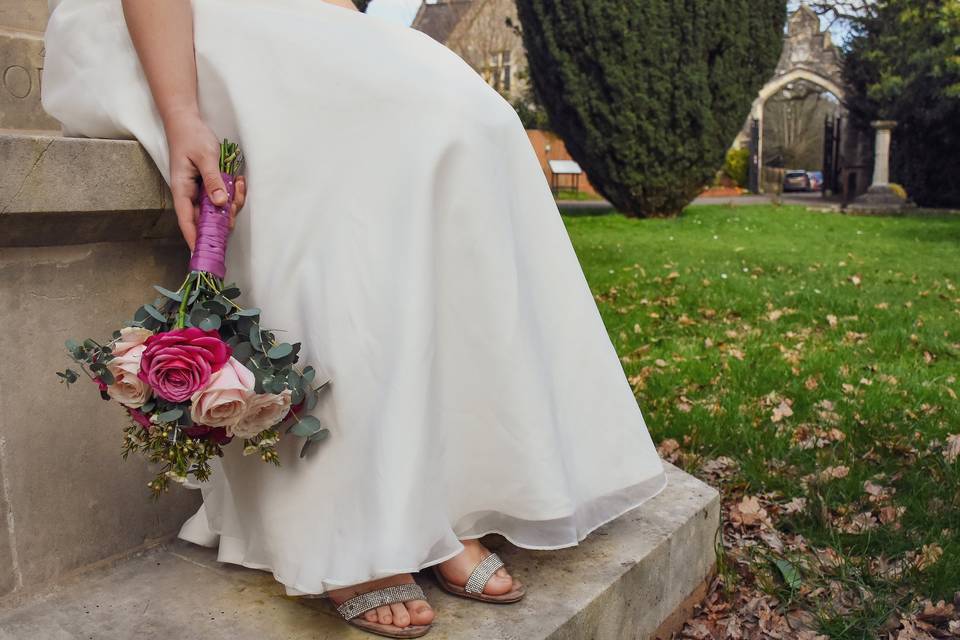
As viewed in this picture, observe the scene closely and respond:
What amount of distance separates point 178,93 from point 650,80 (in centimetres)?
→ 1157

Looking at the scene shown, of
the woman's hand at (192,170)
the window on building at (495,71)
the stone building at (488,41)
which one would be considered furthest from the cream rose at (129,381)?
the stone building at (488,41)

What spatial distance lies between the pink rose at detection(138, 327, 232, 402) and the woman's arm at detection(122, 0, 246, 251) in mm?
235

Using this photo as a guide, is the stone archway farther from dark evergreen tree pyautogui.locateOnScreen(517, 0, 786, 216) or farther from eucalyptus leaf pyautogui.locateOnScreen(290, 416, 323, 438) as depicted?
eucalyptus leaf pyautogui.locateOnScreen(290, 416, 323, 438)

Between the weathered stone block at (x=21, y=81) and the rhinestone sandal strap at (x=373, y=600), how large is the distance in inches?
62.2

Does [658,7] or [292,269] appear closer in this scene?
[292,269]

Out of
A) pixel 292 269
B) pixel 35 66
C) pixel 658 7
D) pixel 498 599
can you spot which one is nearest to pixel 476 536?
pixel 498 599

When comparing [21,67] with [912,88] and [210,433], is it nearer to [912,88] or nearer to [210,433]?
[210,433]

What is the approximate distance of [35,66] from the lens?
7.08 feet

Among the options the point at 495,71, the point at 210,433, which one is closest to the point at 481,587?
the point at 210,433

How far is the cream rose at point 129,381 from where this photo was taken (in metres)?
1.11

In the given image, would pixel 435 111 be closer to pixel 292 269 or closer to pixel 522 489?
pixel 292 269

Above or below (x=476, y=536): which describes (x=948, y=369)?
below

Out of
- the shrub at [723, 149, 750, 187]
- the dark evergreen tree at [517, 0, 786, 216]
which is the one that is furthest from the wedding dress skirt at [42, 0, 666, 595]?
the shrub at [723, 149, 750, 187]

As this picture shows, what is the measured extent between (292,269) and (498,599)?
25.3 inches
